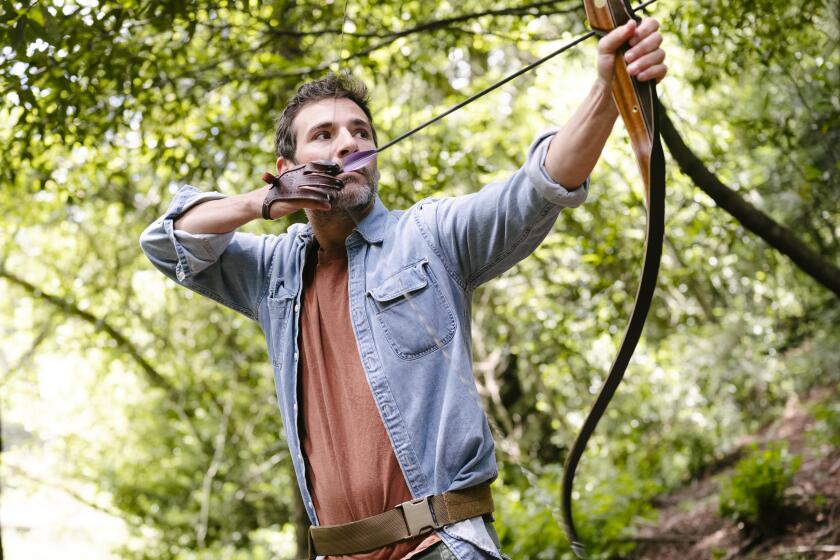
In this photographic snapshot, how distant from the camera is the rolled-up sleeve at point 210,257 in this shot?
1.98 m

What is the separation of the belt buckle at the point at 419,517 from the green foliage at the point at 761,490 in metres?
3.40

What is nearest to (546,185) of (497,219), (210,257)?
(497,219)

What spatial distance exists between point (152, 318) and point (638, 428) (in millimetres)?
5284

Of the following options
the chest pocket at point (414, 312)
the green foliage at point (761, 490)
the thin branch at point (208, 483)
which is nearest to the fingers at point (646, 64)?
the chest pocket at point (414, 312)

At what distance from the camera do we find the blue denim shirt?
1.60 meters

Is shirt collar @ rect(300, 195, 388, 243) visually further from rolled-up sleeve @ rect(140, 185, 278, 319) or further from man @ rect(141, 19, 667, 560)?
rolled-up sleeve @ rect(140, 185, 278, 319)

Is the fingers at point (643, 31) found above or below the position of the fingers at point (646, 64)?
above

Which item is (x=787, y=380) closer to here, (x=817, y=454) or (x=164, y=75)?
(x=817, y=454)

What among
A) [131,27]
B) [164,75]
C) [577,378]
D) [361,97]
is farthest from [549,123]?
[361,97]

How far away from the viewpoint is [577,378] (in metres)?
7.76

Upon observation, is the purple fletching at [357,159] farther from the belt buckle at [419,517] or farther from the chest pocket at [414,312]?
the belt buckle at [419,517]

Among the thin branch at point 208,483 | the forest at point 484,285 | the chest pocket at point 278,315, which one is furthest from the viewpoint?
the thin branch at point 208,483

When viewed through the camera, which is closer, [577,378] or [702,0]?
[702,0]

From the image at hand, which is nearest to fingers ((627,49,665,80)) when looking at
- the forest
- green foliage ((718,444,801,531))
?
the forest
